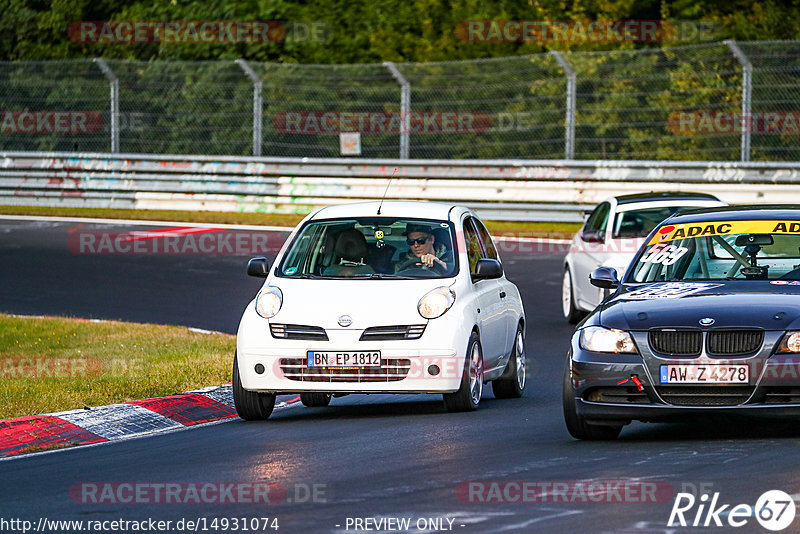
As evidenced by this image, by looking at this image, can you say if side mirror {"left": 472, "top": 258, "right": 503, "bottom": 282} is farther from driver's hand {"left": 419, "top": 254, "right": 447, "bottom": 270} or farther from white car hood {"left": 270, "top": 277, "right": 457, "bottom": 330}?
white car hood {"left": 270, "top": 277, "right": 457, "bottom": 330}

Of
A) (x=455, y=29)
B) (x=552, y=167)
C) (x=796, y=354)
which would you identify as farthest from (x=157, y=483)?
(x=455, y=29)

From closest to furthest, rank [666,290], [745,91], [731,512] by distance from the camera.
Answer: [731,512], [666,290], [745,91]

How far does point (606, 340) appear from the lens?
9359 millimetres

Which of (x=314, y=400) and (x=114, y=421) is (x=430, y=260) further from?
(x=114, y=421)

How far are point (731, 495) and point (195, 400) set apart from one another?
5239 mm

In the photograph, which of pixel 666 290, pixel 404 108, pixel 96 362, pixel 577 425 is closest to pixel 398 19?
pixel 404 108

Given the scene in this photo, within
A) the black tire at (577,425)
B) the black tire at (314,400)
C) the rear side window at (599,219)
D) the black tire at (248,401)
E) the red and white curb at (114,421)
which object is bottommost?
the black tire at (314,400)

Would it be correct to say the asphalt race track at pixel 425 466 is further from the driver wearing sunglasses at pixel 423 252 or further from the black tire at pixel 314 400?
the driver wearing sunglasses at pixel 423 252

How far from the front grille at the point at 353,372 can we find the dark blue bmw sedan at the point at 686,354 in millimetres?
1639

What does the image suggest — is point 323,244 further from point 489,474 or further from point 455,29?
point 455,29

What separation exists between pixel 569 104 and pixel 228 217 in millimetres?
7135

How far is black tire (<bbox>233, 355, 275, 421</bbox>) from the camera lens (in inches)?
439

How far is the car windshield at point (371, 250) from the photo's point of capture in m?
11.8

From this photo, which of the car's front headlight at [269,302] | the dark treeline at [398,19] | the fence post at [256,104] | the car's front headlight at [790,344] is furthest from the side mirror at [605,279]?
the dark treeline at [398,19]
